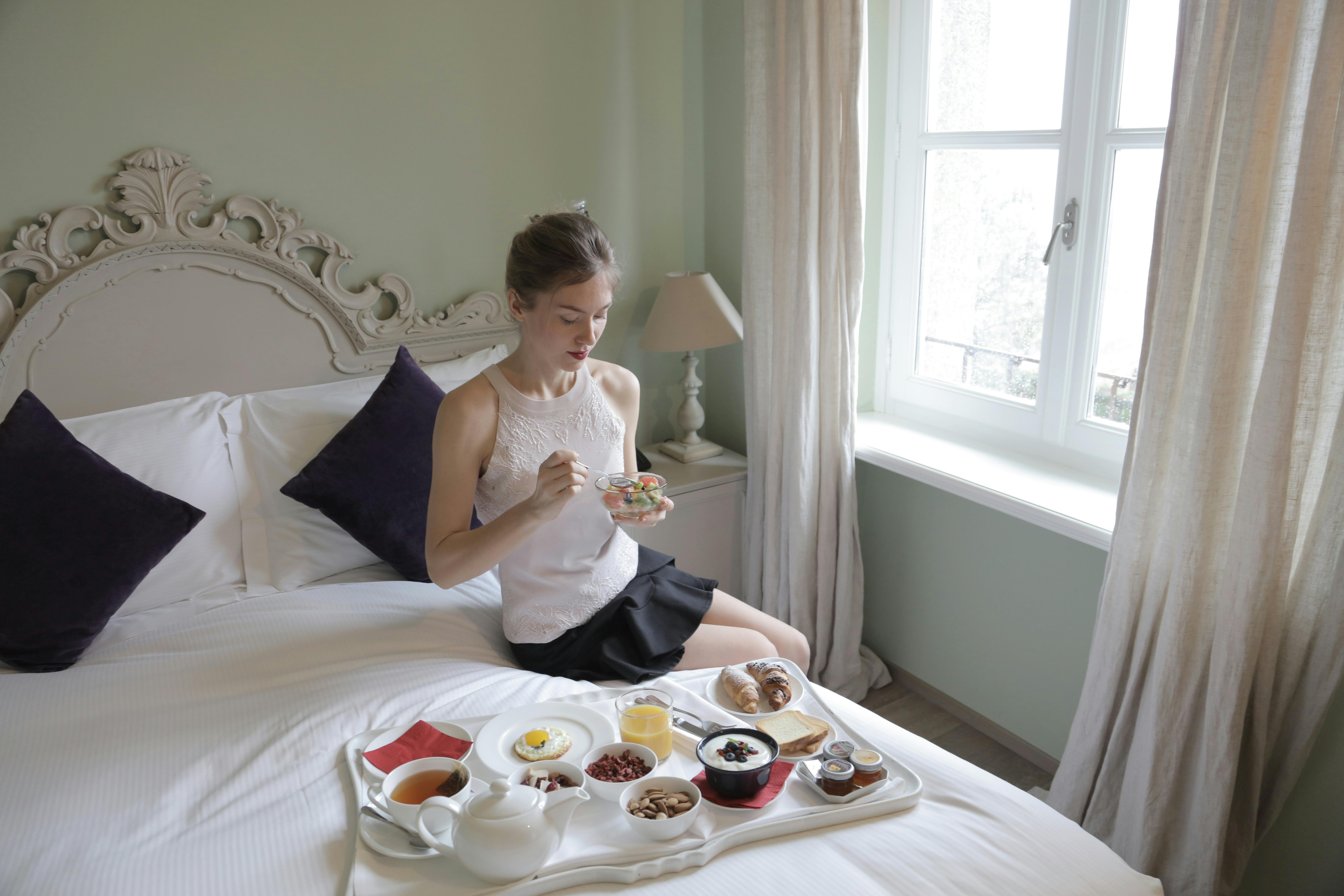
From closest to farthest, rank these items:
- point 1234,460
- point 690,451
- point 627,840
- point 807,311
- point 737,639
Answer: point 627,840, point 1234,460, point 737,639, point 807,311, point 690,451

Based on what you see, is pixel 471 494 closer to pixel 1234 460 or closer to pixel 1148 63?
pixel 1234 460

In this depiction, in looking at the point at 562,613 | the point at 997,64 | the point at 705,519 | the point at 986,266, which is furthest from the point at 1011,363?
the point at 562,613

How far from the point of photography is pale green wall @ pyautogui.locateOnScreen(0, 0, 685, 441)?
2236mm

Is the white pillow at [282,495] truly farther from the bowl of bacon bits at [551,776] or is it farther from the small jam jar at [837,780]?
the small jam jar at [837,780]

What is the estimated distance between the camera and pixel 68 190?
2.27 metres

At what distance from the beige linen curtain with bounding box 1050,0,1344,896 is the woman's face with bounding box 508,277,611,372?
1114mm

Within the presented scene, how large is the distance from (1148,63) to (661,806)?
2021mm

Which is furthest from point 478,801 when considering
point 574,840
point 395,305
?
point 395,305

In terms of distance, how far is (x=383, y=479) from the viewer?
229 centimetres

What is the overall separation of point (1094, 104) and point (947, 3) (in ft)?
2.02

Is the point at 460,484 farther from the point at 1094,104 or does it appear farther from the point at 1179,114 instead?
the point at 1094,104

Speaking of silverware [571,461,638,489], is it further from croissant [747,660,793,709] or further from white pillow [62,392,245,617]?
white pillow [62,392,245,617]

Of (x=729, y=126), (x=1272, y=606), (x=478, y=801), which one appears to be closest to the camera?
(x=478, y=801)

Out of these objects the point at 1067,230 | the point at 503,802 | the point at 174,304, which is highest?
the point at 1067,230
